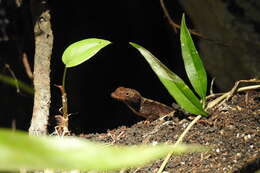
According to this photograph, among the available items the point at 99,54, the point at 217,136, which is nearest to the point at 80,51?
the point at 217,136

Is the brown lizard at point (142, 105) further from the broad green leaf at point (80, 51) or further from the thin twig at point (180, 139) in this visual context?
the broad green leaf at point (80, 51)

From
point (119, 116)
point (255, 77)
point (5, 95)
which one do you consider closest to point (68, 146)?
point (255, 77)

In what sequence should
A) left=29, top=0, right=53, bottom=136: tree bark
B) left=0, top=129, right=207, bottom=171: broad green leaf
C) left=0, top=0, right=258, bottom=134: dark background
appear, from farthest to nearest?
left=0, top=0, right=258, bottom=134: dark background, left=29, top=0, right=53, bottom=136: tree bark, left=0, top=129, right=207, bottom=171: broad green leaf

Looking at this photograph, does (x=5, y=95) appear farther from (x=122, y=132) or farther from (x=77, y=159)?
(x=77, y=159)

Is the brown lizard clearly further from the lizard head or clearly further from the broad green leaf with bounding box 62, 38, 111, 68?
the broad green leaf with bounding box 62, 38, 111, 68

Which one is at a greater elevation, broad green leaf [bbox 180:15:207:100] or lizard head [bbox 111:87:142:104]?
broad green leaf [bbox 180:15:207:100]

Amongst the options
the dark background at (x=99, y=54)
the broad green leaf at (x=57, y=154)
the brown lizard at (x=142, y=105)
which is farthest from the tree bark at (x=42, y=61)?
the broad green leaf at (x=57, y=154)

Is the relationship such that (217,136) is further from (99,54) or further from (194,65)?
(99,54)

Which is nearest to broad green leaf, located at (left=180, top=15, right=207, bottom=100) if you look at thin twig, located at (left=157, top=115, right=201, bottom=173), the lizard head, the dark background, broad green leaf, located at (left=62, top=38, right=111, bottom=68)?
thin twig, located at (left=157, top=115, right=201, bottom=173)
